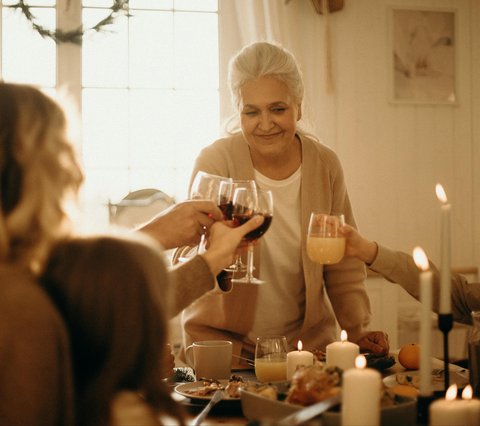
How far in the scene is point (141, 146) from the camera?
3.77 meters

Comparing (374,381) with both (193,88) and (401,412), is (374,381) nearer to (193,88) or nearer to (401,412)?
(401,412)

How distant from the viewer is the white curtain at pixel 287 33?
140 inches

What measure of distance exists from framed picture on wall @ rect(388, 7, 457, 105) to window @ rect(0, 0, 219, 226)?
36.3 inches

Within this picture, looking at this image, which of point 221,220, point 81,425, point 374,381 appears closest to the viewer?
point 81,425

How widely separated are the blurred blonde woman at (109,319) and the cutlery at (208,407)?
0.41 meters

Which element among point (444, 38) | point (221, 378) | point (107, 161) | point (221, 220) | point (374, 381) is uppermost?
point (444, 38)

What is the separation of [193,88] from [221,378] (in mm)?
2396

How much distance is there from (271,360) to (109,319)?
2.85 ft

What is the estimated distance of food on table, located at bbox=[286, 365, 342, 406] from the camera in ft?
3.97

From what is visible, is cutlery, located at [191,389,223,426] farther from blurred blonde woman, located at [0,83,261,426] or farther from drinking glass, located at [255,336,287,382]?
blurred blonde woman, located at [0,83,261,426]

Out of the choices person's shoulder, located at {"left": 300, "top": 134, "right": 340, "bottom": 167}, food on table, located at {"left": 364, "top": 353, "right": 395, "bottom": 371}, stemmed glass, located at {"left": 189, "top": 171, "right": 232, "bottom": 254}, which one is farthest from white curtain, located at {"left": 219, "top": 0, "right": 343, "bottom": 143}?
food on table, located at {"left": 364, "top": 353, "right": 395, "bottom": 371}

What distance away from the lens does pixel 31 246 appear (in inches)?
33.4

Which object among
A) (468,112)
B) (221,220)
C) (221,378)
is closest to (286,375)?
(221,378)

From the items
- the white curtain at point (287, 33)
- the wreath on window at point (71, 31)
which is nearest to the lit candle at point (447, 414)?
the white curtain at point (287, 33)
